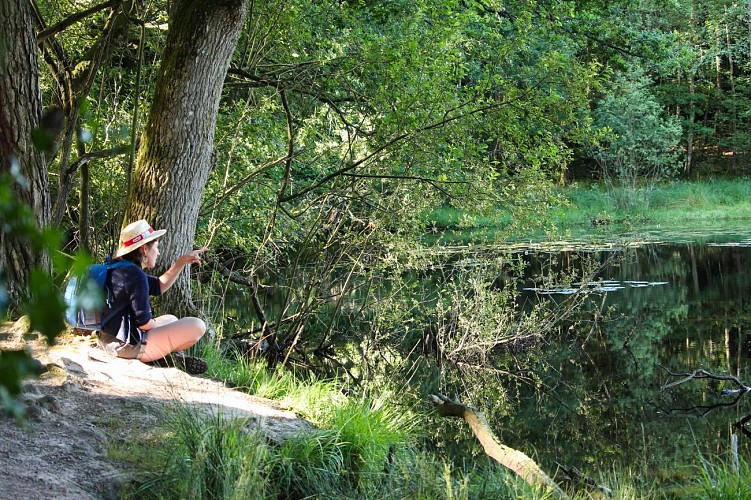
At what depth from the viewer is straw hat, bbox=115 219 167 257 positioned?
5.79m

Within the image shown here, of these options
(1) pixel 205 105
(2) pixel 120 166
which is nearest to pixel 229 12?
(1) pixel 205 105

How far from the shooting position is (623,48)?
16547mm

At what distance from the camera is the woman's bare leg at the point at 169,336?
20.0 ft

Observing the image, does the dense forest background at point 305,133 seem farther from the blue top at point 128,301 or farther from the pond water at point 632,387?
the pond water at point 632,387

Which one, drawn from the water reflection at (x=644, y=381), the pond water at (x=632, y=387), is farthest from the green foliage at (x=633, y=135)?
the pond water at (x=632, y=387)

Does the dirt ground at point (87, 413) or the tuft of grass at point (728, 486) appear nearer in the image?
the dirt ground at point (87, 413)

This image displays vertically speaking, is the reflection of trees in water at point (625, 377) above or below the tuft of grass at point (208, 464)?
below

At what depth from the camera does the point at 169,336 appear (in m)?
6.12

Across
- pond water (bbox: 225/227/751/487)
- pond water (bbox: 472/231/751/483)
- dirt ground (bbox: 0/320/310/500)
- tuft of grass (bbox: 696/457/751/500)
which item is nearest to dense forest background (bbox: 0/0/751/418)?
dirt ground (bbox: 0/320/310/500)

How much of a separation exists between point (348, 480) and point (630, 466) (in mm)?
2805

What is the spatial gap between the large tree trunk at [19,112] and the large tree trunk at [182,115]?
104cm

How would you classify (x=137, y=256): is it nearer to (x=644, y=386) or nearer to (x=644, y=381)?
(x=644, y=386)

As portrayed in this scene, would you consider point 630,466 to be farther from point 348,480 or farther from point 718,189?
point 718,189

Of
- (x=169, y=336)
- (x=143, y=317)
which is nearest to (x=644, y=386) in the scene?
(x=169, y=336)
